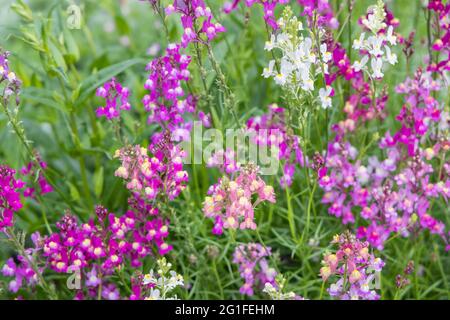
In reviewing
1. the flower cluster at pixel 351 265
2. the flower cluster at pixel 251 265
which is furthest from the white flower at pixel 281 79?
the flower cluster at pixel 251 265

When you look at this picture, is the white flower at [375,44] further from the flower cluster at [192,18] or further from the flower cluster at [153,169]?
the flower cluster at [153,169]

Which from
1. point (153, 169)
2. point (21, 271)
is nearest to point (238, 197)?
point (153, 169)

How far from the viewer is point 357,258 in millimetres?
1772

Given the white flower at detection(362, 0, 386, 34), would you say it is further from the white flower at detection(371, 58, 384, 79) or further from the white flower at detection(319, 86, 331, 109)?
the white flower at detection(319, 86, 331, 109)

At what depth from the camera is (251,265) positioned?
7.27 ft

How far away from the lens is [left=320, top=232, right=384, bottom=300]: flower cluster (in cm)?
176

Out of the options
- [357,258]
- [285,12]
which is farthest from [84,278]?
[285,12]

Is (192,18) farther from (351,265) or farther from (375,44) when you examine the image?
(351,265)

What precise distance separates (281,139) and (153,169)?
1.54 ft

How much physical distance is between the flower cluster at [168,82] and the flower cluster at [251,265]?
50 centimetres

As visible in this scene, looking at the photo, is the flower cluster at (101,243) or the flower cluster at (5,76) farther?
the flower cluster at (101,243)

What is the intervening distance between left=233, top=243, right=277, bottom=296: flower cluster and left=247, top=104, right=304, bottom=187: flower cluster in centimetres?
25

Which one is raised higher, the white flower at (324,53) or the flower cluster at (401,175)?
the white flower at (324,53)

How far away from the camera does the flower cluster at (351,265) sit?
176 centimetres
